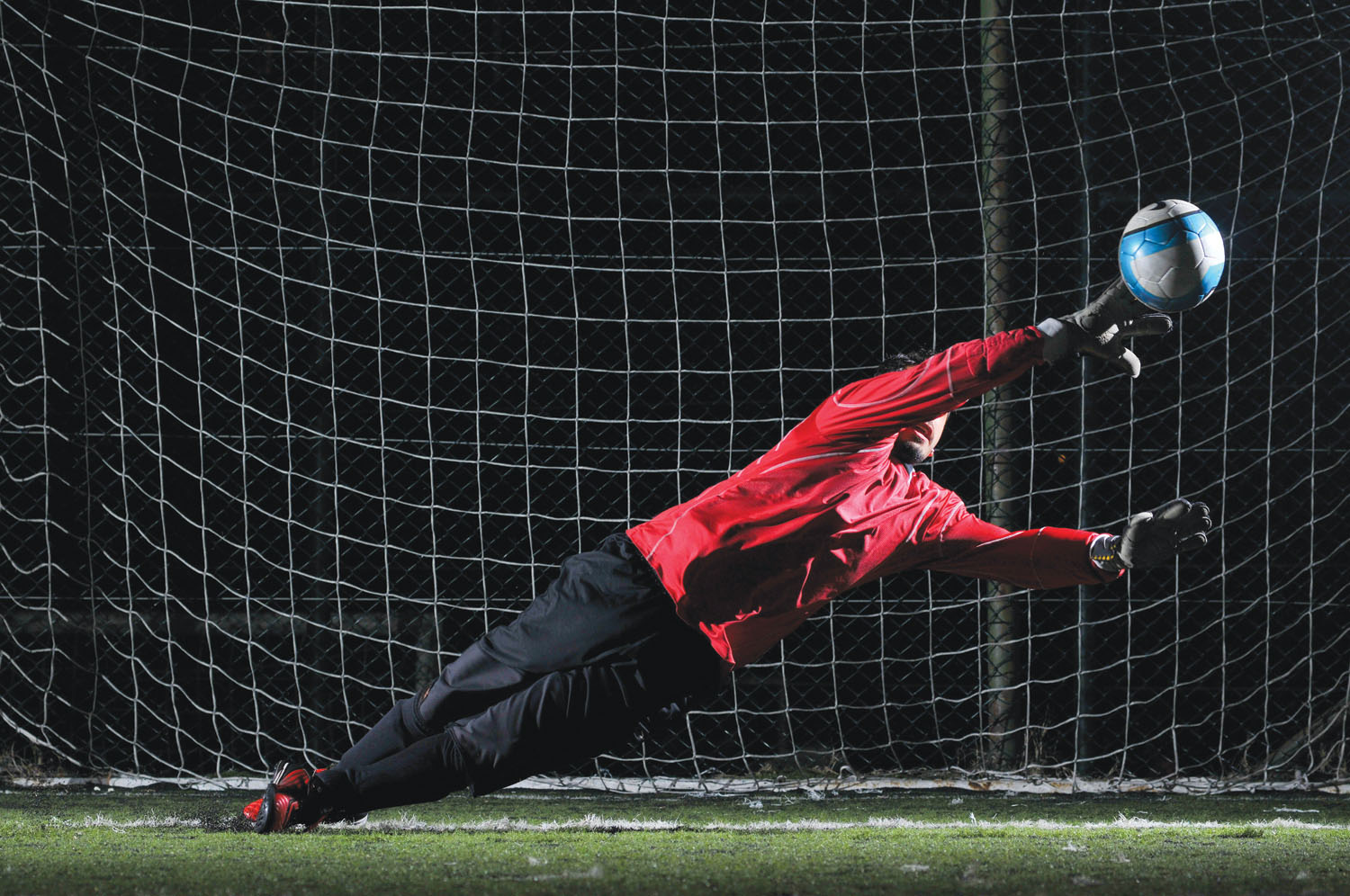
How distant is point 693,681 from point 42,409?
361 centimetres

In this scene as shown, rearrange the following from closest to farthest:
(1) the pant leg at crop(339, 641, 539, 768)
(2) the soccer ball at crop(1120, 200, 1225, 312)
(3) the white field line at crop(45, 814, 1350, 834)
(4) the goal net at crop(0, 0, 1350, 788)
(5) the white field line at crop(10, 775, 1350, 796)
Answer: (1) the pant leg at crop(339, 641, 539, 768), (2) the soccer ball at crop(1120, 200, 1225, 312), (3) the white field line at crop(45, 814, 1350, 834), (5) the white field line at crop(10, 775, 1350, 796), (4) the goal net at crop(0, 0, 1350, 788)

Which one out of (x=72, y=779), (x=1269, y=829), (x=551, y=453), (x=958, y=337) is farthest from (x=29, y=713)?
(x=1269, y=829)

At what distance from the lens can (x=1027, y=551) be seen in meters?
3.26

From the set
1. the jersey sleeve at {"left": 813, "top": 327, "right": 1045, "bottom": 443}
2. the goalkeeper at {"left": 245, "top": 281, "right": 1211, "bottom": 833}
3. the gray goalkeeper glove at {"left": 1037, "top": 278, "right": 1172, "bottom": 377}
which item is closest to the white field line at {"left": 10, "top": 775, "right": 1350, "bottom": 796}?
the goalkeeper at {"left": 245, "top": 281, "right": 1211, "bottom": 833}

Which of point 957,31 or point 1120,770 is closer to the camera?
point 1120,770

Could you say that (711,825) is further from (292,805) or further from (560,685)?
(292,805)

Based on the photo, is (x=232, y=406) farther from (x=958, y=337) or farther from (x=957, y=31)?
(x=957, y=31)

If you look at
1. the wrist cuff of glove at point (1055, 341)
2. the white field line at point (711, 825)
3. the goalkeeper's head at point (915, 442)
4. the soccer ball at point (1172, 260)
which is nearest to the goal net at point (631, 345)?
the white field line at point (711, 825)

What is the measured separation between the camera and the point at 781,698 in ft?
17.5

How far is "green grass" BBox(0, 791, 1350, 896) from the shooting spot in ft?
9.09

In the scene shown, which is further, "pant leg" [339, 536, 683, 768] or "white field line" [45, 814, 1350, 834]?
"white field line" [45, 814, 1350, 834]

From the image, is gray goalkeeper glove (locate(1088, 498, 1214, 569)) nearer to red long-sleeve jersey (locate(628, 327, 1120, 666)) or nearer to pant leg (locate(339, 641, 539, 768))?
red long-sleeve jersey (locate(628, 327, 1120, 666))

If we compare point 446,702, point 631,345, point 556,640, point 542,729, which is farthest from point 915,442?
point 631,345

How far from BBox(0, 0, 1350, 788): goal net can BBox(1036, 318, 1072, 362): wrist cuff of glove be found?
2352mm
